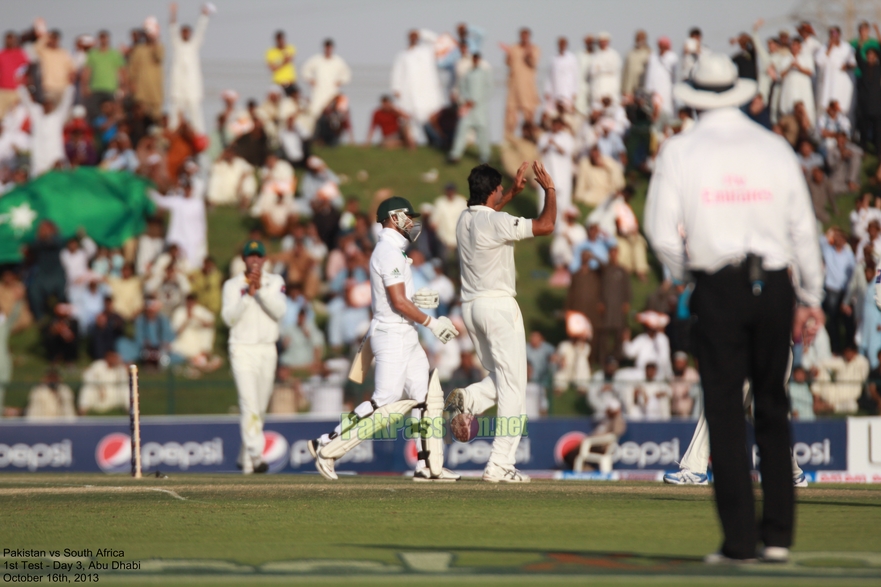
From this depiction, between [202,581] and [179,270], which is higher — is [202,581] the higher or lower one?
the lower one

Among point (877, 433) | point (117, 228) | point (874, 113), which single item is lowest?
point (877, 433)

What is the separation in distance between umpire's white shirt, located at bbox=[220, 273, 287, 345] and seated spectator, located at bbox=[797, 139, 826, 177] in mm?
14152

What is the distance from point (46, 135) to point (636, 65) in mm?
12952

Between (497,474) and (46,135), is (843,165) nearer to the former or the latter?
(46,135)

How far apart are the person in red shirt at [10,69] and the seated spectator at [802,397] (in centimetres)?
1798

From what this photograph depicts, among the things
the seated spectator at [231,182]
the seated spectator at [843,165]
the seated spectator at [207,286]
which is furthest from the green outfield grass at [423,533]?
the seated spectator at [231,182]

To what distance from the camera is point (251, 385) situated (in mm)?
14508

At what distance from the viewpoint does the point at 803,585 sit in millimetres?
5152

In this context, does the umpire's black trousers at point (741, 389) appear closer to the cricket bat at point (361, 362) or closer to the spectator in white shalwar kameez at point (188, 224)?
the cricket bat at point (361, 362)

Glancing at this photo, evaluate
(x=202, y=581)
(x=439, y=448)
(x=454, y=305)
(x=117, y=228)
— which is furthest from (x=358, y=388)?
(x=202, y=581)

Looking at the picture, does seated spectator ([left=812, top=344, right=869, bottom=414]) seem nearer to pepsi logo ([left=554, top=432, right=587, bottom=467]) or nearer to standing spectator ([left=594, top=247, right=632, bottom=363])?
pepsi logo ([left=554, top=432, right=587, bottom=467])

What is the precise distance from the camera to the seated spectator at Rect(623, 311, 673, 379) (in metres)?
21.6

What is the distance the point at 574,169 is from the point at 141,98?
32.0ft

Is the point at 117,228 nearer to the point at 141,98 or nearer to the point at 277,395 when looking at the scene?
the point at 141,98
